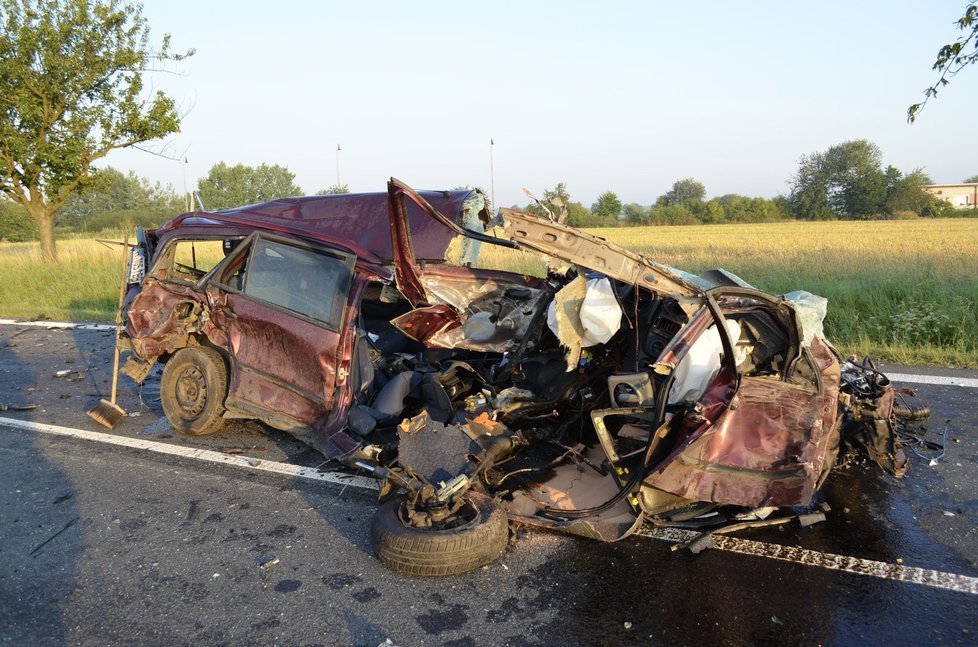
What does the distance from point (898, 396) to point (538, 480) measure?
286cm

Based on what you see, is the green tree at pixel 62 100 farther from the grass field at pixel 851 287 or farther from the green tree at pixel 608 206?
the green tree at pixel 608 206

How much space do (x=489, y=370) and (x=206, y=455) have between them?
2.14 meters

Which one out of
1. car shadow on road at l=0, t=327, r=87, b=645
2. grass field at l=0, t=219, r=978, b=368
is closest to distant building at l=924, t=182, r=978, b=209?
grass field at l=0, t=219, r=978, b=368

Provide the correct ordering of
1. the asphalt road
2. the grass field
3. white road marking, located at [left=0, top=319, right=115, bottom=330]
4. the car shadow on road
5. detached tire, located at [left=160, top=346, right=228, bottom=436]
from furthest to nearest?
white road marking, located at [left=0, top=319, right=115, bottom=330] → the grass field → detached tire, located at [left=160, top=346, right=228, bottom=436] → the car shadow on road → the asphalt road

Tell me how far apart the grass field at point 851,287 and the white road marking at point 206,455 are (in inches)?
112

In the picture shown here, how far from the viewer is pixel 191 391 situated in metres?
5.46

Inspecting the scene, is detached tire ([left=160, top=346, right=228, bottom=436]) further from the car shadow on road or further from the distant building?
the distant building

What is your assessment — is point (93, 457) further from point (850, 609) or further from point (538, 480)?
point (850, 609)

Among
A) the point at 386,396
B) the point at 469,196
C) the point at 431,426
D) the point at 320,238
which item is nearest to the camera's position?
the point at 431,426

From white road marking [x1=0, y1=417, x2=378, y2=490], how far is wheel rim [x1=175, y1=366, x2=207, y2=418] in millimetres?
290

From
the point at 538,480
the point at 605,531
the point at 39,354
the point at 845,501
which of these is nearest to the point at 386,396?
the point at 538,480

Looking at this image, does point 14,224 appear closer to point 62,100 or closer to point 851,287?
point 62,100

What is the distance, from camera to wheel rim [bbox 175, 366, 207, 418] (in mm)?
5398

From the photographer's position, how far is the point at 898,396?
5.08 metres
